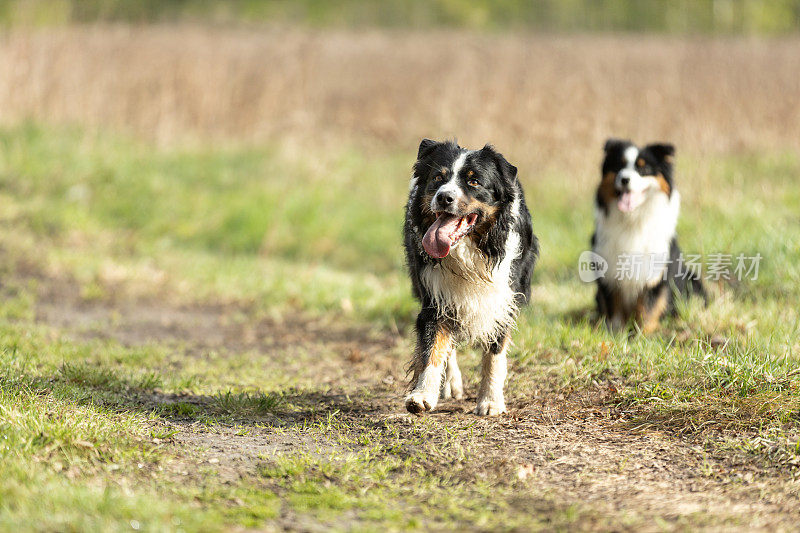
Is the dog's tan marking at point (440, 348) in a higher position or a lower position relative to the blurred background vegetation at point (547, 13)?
lower

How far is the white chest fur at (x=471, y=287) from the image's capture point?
3.80 metres

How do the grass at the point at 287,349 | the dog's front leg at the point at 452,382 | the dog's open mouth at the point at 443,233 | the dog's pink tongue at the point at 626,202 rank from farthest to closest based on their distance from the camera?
1. the dog's pink tongue at the point at 626,202
2. the dog's front leg at the point at 452,382
3. the dog's open mouth at the point at 443,233
4. the grass at the point at 287,349

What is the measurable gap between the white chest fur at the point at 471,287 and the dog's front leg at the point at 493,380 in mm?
101

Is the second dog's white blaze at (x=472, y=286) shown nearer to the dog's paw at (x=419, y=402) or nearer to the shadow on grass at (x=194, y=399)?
the dog's paw at (x=419, y=402)

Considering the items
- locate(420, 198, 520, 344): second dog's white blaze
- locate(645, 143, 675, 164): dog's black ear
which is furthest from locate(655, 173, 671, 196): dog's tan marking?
locate(420, 198, 520, 344): second dog's white blaze

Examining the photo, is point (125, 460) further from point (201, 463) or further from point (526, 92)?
point (526, 92)

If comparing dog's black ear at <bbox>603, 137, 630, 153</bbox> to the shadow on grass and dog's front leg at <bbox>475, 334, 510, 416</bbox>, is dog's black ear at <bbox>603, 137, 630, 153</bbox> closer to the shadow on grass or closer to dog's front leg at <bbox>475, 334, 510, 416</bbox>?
dog's front leg at <bbox>475, 334, 510, 416</bbox>

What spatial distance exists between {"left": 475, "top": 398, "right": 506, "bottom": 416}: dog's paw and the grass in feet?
0.31

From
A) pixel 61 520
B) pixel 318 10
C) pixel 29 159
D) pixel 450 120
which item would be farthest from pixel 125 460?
pixel 318 10

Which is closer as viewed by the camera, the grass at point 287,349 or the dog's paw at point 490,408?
the grass at point 287,349

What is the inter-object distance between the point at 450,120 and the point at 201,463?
24.3 feet

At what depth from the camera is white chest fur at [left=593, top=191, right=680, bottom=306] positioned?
5293mm

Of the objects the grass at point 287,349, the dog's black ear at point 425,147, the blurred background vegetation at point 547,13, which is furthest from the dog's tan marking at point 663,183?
the blurred background vegetation at point 547,13

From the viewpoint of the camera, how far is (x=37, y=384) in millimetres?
3893
